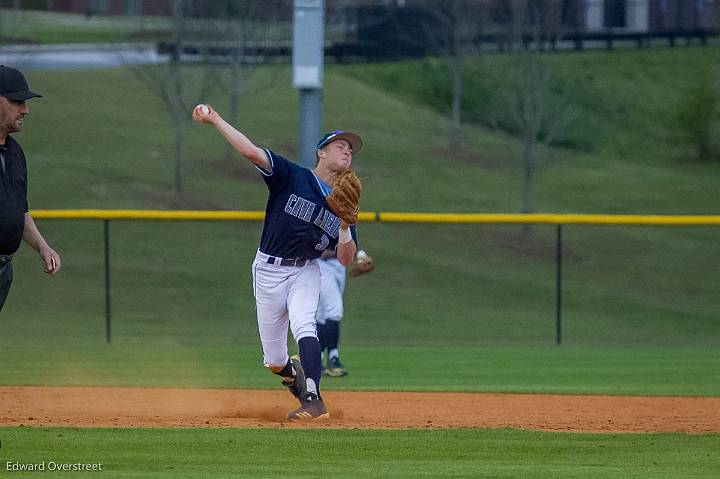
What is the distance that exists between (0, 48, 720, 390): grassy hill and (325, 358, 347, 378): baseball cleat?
4.10ft

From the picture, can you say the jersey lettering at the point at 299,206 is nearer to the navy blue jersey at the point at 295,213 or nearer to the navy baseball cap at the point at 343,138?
the navy blue jersey at the point at 295,213

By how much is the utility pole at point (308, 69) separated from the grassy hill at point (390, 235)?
270 cm

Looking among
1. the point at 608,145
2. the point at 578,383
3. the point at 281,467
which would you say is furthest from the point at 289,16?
the point at 281,467

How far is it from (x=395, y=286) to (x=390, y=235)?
3818 millimetres

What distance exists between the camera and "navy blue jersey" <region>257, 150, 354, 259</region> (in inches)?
298

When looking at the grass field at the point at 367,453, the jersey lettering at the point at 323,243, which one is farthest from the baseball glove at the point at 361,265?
the grass field at the point at 367,453

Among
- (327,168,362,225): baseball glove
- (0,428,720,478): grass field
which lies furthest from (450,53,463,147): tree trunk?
(0,428,720,478): grass field

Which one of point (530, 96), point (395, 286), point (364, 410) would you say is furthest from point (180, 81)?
point (364, 410)

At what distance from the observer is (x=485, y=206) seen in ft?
100

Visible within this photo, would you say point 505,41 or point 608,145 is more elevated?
point 505,41

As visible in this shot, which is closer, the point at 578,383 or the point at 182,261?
the point at 578,383

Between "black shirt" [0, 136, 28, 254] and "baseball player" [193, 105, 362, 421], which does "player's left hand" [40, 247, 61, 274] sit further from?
"baseball player" [193, 105, 362, 421]

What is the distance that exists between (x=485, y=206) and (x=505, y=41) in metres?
10.7

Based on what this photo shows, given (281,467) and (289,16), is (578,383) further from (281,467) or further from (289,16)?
(289,16)
